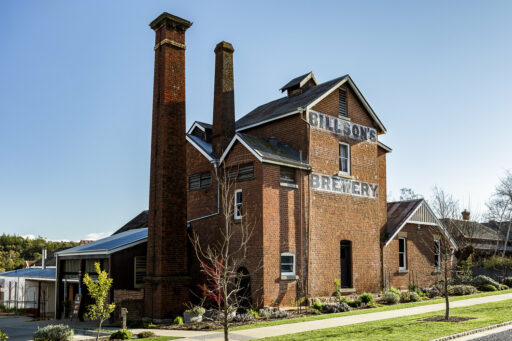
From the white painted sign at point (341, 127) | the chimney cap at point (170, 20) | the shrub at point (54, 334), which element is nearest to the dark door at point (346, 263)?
the white painted sign at point (341, 127)

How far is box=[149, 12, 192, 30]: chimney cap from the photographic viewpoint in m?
21.4

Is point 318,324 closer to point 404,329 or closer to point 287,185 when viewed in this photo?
point 404,329

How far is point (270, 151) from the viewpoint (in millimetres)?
21500

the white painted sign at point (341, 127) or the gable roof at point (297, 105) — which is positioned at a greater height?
the gable roof at point (297, 105)

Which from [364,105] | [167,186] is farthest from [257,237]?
[364,105]

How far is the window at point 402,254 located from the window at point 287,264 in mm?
8870

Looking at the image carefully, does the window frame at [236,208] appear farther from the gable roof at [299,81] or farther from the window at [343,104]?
the gable roof at [299,81]

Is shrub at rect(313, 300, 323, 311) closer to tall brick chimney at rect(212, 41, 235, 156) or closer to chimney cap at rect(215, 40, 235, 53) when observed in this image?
tall brick chimney at rect(212, 41, 235, 156)

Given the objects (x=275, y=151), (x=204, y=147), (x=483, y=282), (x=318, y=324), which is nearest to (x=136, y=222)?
(x=204, y=147)

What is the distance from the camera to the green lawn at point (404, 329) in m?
13.0

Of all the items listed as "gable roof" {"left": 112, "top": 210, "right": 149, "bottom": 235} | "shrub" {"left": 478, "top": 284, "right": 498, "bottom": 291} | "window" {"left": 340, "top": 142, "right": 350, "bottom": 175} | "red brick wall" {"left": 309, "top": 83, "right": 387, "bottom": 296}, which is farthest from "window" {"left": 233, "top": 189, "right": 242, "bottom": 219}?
"shrub" {"left": 478, "top": 284, "right": 498, "bottom": 291}

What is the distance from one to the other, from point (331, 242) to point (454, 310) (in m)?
6.27

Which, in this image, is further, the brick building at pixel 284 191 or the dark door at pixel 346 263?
the dark door at pixel 346 263

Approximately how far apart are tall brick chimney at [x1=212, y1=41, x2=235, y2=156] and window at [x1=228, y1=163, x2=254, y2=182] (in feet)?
6.78
